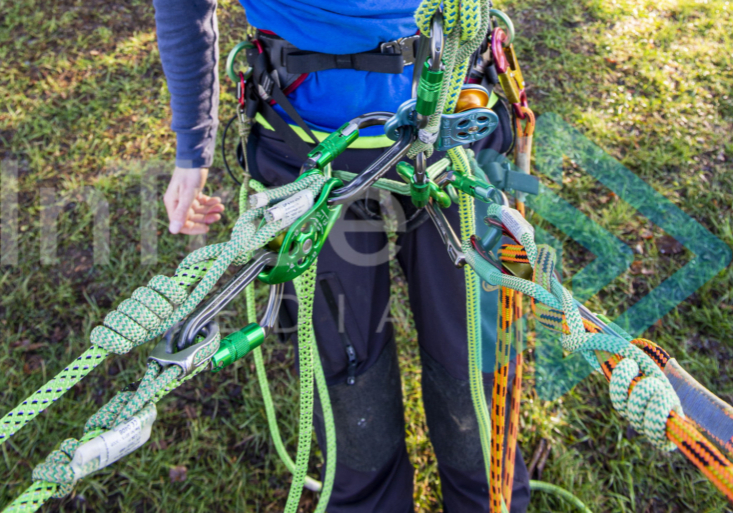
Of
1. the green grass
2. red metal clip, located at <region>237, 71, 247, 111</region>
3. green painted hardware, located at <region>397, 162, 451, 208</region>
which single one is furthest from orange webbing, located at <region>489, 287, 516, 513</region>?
the green grass

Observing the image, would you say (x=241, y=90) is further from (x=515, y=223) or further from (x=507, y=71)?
(x=515, y=223)

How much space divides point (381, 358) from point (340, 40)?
833mm

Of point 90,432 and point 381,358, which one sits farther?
point 381,358

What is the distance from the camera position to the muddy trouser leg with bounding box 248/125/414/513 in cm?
123

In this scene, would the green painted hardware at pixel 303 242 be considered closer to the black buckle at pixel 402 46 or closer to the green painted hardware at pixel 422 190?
the green painted hardware at pixel 422 190

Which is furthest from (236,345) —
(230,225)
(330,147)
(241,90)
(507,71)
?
(230,225)

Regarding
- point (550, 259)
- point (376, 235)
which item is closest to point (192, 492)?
point (376, 235)

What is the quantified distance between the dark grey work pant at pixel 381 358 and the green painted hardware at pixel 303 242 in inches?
13.5

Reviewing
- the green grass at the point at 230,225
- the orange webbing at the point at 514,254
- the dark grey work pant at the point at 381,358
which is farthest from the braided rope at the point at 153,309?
the green grass at the point at 230,225

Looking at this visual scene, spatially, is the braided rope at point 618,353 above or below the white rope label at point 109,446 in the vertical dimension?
above

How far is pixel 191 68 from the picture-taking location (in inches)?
46.3

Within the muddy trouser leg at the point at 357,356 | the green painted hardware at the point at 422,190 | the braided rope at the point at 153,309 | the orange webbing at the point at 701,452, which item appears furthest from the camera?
the muddy trouser leg at the point at 357,356

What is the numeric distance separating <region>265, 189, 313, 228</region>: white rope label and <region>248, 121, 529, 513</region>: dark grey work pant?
1.28 feet

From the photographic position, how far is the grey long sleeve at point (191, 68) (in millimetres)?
1107
